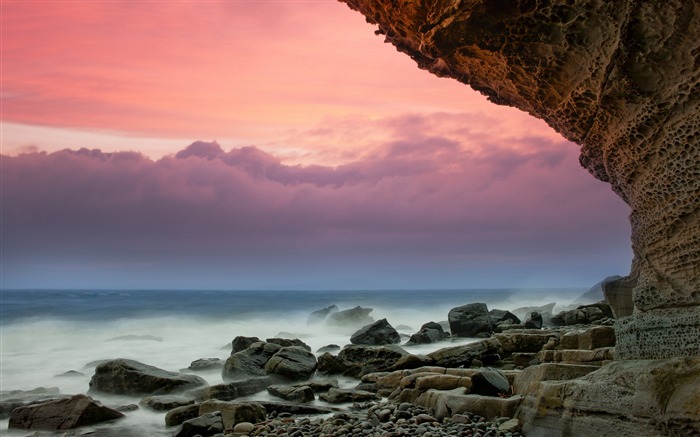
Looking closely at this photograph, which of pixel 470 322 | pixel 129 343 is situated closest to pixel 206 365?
pixel 470 322

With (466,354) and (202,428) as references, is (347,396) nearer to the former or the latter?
(202,428)

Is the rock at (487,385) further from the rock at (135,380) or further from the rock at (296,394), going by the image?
the rock at (135,380)

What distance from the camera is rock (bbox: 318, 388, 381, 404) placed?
28.3 ft

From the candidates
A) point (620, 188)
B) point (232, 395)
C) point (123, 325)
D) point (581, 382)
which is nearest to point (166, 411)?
point (232, 395)

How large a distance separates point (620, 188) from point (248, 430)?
16.3 feet

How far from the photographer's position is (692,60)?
4.57 meters

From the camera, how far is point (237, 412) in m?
7.26

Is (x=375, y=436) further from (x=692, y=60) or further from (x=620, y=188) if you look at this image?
(x=692, y=60)

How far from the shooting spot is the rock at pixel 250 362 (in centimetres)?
1182

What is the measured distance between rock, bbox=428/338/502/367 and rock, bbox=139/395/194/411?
441cm

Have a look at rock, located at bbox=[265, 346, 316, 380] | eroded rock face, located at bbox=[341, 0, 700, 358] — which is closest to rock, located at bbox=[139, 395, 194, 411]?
rock, located at bbox=[265, 346, 316, 380]

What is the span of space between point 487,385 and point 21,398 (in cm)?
757

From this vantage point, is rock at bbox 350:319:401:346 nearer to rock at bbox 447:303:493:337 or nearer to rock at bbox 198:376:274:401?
rock at bbox 447:303:493:337

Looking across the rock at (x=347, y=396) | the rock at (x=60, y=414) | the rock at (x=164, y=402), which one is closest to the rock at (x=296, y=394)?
the rock at (x=347, y=396)
